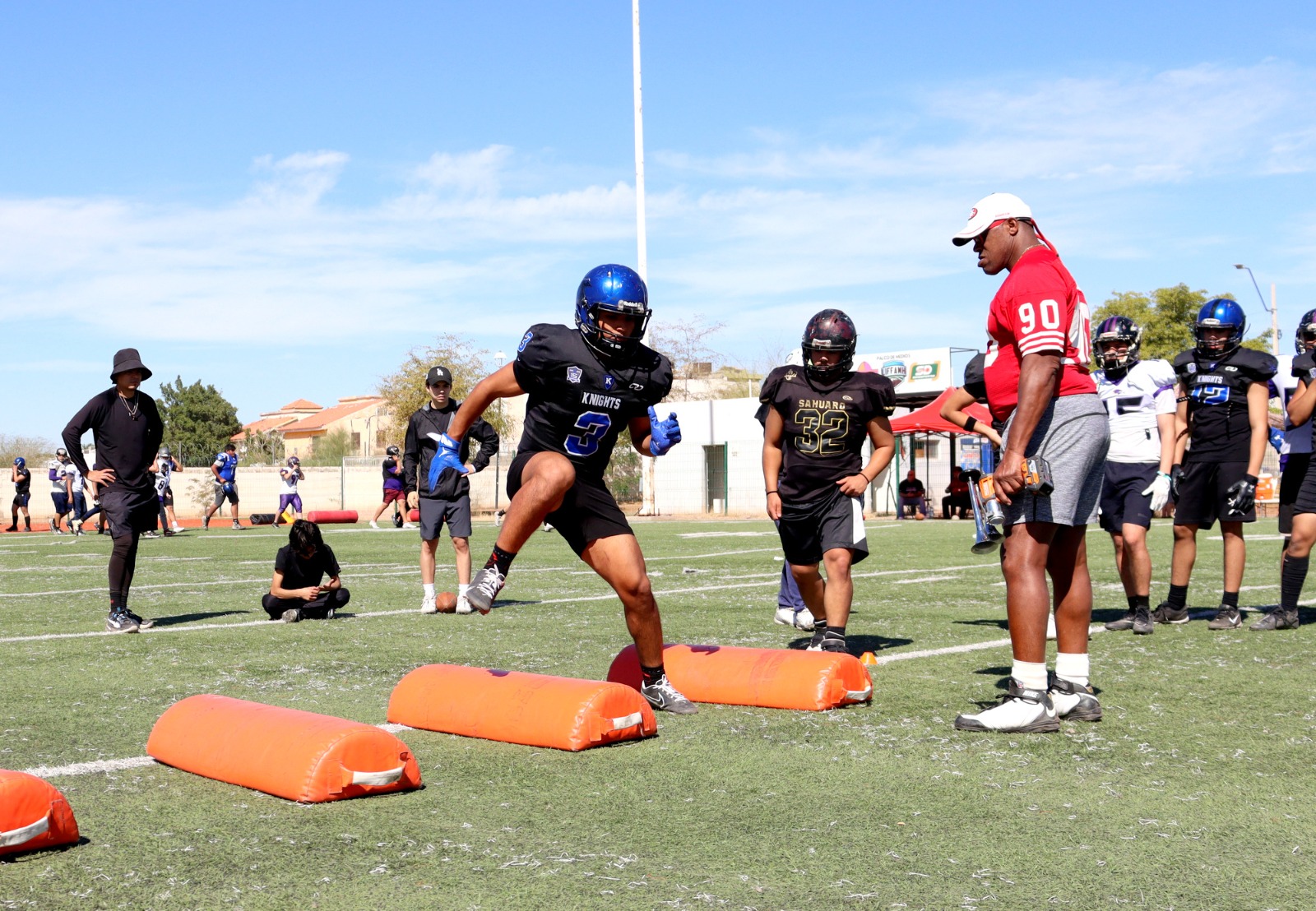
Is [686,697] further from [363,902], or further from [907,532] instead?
[907,532]

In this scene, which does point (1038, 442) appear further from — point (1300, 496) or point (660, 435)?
point (1300, 496)

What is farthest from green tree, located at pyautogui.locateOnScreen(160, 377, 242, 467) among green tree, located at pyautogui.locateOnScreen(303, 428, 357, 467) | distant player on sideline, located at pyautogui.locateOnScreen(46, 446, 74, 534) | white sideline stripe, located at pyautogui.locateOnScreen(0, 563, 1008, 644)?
white sideline stripe, located at pyautogui.locateOnScreen(0, 563, 1008, 644)

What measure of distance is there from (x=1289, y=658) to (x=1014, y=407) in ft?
9.76

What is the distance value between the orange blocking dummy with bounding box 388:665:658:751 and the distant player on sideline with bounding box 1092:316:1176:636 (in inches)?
196

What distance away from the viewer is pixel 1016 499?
5.40 metres

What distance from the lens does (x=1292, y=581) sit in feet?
28.2

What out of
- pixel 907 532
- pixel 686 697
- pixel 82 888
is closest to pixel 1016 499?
pixel 686 697

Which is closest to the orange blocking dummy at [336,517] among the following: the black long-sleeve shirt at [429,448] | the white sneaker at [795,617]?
the black long-sleeve shirt at [429,448]

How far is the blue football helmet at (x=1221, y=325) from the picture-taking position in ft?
28.4

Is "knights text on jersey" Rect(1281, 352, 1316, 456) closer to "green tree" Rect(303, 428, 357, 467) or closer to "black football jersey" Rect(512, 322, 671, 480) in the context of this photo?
"black football jersey" Rect(512, 322, 671, 480)

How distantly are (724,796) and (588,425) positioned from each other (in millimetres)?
2041

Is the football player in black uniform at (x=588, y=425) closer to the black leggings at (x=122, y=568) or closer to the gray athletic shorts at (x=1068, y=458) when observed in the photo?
the gray athletic shorts at (x=1068, y=458)

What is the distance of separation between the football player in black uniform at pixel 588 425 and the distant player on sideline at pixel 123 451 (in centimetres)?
502

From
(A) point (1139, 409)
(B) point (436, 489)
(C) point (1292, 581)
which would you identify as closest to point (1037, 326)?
(A) point (1139, 409)
